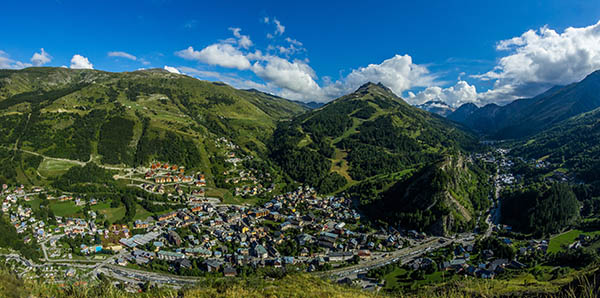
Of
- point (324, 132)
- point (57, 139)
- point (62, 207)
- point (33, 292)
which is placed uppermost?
point (324, 132)

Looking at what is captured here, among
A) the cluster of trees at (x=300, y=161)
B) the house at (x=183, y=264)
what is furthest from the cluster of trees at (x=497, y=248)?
the cluster of trees at (x=300, y=161)

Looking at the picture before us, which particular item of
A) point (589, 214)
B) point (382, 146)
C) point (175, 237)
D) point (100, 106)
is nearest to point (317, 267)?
point (175, 237)

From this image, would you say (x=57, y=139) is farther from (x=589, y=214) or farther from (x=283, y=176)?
(x=589, y=214)

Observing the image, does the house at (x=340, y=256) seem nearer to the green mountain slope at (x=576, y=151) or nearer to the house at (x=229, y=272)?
the house at (x=229, y=272)

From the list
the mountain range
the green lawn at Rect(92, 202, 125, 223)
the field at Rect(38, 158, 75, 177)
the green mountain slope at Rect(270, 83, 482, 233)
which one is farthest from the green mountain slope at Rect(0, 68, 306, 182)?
the green lawn at Rect(92, 202, 125, 223)

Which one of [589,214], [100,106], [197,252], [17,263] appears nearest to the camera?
[17,263]

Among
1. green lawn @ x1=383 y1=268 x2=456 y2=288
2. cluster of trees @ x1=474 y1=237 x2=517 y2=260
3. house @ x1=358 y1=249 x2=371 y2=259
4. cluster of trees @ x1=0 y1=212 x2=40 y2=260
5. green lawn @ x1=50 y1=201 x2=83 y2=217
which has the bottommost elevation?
green lawn @ x1=383 y1=268 x2=456 y2=288

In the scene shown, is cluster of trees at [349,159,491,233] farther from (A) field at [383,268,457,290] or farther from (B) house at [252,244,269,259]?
(B) house at [252,244,269,259]
